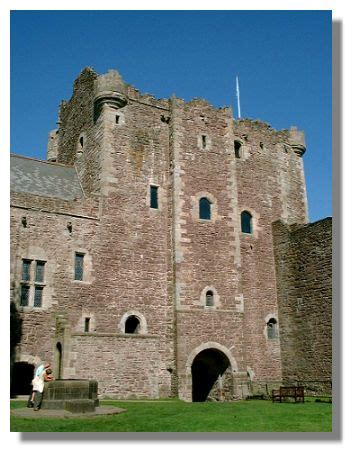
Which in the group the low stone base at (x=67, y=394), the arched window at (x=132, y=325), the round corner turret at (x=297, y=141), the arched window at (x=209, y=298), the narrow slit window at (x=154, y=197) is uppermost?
the round corner turret at (x=297, y=141)

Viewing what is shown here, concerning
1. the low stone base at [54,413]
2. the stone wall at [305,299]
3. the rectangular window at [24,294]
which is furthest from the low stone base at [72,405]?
the stone wall at [305,299]

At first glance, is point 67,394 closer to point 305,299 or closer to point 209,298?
point 209,298

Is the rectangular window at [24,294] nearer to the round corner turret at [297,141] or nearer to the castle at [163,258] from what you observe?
the castle at [163,258]

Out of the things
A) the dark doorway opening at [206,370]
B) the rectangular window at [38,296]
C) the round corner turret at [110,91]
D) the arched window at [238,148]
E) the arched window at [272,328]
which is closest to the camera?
the rectangular window at [38,296]

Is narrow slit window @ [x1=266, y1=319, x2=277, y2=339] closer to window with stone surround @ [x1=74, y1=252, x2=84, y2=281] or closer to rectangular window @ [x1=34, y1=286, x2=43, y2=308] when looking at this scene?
window with stone surround @ [x1=74, y1=252, x2=84, y2=281]

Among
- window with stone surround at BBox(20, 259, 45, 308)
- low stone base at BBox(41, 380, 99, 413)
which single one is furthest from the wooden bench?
window with stone surround at BBox(20, 259, 45, 308)

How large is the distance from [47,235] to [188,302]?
6.48 metres

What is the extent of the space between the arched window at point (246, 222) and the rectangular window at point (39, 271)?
1039 cm

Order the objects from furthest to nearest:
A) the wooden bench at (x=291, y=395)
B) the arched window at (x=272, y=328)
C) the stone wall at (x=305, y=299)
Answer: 1. the arched window at (x=272, y=328)
2. the stone wall at (x=305, y=299)
3. the wooden bench at (x=291, y=395)

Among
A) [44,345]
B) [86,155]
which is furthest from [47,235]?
[86,155]

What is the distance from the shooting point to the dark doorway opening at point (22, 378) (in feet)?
60.6

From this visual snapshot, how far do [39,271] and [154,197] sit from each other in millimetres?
6495

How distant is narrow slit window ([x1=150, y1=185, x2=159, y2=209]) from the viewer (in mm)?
23172

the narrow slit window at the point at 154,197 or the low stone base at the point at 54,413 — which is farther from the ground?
the narrow slit window at the point at 154,197
